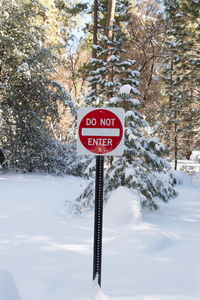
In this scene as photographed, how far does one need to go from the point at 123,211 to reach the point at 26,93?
7799 mm

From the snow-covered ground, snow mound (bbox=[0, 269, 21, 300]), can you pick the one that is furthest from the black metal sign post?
snow mound (bbox=[0, 269, 21, 300])

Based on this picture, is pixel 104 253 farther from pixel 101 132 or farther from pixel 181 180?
pixel 181 180

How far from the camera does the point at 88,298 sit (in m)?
2.54

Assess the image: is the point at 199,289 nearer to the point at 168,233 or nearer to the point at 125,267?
the point at 125,267

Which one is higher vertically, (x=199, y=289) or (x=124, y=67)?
(x=124, y=67)

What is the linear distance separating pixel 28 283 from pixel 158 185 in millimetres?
3927

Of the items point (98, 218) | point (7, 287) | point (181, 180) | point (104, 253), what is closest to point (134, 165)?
point (104, 253)

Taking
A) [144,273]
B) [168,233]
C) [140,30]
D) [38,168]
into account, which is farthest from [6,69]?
[140,30]

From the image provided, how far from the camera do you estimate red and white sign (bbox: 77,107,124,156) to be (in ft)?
7.96

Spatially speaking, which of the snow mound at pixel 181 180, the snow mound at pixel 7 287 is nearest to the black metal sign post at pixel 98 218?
the snow mound at pixel 7 287

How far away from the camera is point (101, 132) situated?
2.43 metres

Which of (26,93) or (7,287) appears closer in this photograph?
(7,287)

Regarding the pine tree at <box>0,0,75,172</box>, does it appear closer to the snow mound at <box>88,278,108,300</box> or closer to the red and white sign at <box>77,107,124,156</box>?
the red and white sign at <box>77,107,124,156</box>

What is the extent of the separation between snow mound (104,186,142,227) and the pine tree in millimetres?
5810
